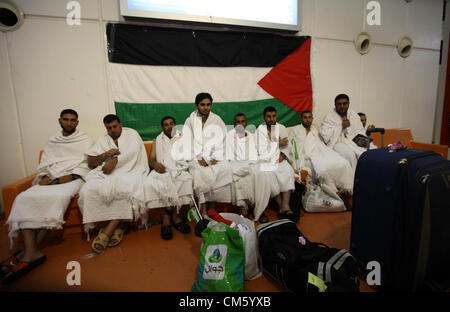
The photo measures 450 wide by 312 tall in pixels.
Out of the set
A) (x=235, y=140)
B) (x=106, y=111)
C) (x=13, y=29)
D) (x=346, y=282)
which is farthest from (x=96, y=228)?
(x=13, y=29)

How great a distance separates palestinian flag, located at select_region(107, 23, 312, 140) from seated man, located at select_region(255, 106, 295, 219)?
68 centimetres

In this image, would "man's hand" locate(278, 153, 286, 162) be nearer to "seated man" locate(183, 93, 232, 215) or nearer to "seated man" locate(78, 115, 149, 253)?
"seated man" locate(183, 93, 232, 215)

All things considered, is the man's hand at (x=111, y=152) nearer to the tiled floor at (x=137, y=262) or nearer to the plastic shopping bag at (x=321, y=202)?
the tiled floor at (x=137, y=262)

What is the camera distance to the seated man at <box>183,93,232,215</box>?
238 centimetres

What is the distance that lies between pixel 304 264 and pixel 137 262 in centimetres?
125

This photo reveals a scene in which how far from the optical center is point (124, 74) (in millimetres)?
3035

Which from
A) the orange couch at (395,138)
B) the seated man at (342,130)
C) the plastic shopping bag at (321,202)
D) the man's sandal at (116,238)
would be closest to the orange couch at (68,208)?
the man's sandal at (116,238)

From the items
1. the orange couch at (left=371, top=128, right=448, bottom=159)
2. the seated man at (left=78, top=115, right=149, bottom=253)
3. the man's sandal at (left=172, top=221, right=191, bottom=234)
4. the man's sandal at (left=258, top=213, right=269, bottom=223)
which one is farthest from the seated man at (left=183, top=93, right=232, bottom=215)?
the orange couch at (left=371, top=128, right=448, bottom=159)

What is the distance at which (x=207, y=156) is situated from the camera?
A: 2611 millimetres

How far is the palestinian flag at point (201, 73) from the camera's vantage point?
3033mm

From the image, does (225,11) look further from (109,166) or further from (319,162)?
(109,166)

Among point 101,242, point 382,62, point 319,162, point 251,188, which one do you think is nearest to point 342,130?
point 319,162

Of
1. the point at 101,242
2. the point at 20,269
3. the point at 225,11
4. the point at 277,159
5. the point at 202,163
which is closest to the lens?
the point at 20,269

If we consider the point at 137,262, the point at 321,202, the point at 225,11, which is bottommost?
the point at 137,262
